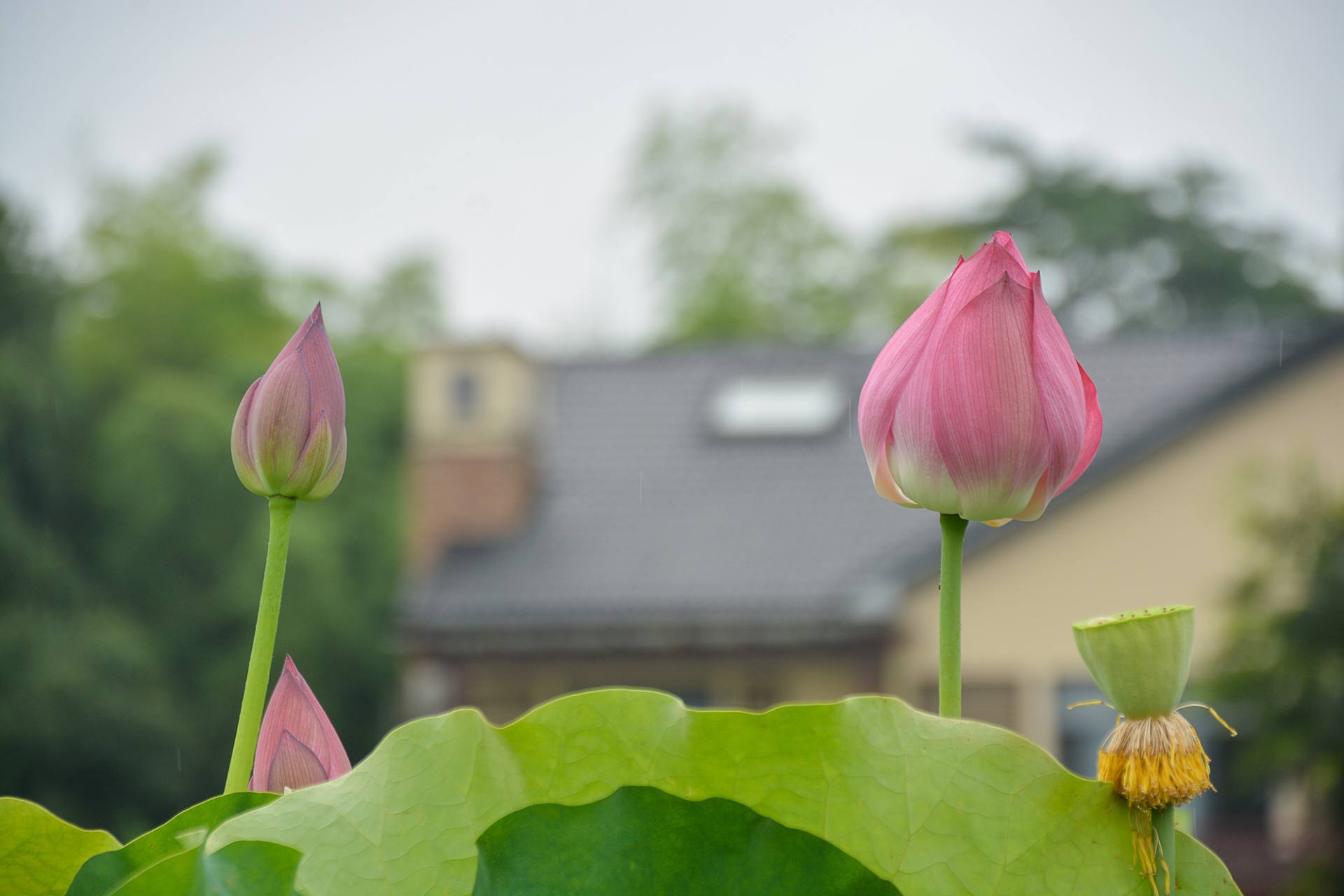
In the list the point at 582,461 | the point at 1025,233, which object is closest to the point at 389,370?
the point at 582,461

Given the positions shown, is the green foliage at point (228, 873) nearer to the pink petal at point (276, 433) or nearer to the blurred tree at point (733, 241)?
the pink petal at point (276, 433)

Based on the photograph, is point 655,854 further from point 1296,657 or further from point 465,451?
point 465,451

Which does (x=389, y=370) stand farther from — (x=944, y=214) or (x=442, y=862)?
(x=442, y=862)

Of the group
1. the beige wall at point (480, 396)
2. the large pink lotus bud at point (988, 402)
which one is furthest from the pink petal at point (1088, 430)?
the beige wall at point (480, 396)

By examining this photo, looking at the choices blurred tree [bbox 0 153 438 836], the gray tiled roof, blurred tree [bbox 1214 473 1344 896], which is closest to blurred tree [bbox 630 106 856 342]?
blurred tree [bbox 0 153 438 836]

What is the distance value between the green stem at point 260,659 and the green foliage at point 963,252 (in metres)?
17.6

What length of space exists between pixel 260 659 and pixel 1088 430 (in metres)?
0.25

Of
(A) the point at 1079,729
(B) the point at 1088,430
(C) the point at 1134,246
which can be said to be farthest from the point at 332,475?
(C) the point at 1134,246

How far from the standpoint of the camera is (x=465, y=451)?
29.8ft

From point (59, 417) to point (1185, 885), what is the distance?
1550 cm

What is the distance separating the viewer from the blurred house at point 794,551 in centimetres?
791

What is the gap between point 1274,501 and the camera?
21.8ft

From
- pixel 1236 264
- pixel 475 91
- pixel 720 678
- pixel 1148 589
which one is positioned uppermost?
pixel 475 91

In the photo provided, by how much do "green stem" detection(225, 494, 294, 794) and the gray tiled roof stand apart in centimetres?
749
